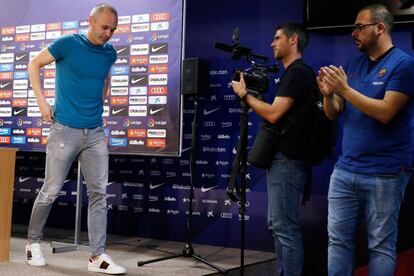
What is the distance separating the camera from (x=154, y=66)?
4.13 meters

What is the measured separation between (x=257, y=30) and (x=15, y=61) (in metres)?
2.10

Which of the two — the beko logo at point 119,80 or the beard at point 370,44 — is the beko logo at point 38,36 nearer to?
the beko logo at point 119,80

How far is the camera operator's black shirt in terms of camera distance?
2.89 meters

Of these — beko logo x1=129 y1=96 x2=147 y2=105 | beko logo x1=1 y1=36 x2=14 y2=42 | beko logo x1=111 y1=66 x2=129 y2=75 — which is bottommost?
beko logo x1=129 y1=96 x2=147 y2=105

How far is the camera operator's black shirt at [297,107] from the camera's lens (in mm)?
2889

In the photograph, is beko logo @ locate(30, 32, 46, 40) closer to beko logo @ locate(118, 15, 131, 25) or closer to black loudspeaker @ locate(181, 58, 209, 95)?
beko logo @ locate(118, 15, 131, 25)

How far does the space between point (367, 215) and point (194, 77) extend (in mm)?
1834

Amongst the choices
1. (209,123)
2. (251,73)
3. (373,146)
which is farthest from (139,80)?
(373,146)

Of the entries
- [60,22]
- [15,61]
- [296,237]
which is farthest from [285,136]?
[15,61]

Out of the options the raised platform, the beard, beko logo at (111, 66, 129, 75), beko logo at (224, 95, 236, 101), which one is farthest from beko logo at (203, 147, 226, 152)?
the beard

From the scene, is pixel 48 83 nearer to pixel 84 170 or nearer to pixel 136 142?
pixel 136 142

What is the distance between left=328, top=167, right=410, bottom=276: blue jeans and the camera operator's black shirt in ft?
1.34

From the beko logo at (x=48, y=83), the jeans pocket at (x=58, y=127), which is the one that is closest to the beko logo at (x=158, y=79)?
the beko logo at (x=48, y=83)

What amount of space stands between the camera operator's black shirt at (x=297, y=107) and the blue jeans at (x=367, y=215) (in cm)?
41
